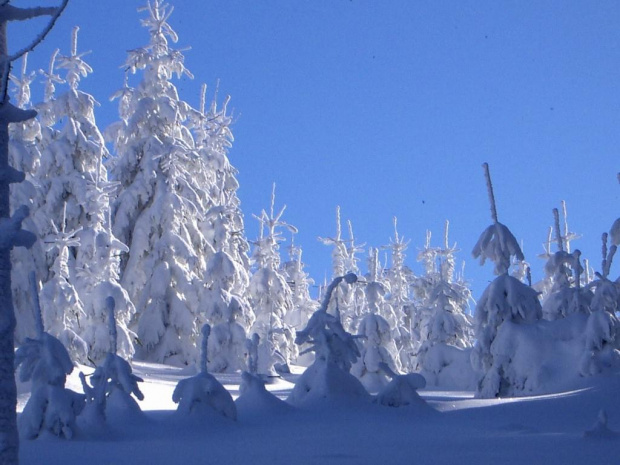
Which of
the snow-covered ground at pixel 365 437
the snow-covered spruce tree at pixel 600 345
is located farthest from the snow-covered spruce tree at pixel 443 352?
the snow-covered ground at pixel 365 437

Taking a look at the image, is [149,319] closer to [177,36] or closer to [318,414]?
[177,36]

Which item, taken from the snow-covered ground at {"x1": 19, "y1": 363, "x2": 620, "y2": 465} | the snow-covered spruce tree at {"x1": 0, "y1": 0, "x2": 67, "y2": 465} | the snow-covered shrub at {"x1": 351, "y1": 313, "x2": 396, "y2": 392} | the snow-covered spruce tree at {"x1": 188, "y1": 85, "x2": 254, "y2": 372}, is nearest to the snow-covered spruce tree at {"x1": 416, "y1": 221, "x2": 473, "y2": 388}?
the snow-covered shrub at {"x1": 351, "y1": 313, "x2": 396, "y2": 392}

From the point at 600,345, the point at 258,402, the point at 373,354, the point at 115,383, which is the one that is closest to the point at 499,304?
the point at 600,345

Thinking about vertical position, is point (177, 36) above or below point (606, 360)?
above

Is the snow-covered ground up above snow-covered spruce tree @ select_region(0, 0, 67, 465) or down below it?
below

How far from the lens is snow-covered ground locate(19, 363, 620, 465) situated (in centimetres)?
766

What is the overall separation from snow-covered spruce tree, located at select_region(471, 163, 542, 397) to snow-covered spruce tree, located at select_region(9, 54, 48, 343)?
1398 cm

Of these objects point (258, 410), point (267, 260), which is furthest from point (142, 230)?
point (258, 410)

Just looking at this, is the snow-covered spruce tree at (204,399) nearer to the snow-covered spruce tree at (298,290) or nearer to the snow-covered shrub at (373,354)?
the snow-covered shrub at (373,354)

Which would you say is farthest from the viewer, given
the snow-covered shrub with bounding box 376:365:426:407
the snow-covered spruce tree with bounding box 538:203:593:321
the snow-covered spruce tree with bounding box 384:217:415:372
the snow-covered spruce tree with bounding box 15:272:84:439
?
the snow-covered spruce tree with bounding box 384:217:415:372

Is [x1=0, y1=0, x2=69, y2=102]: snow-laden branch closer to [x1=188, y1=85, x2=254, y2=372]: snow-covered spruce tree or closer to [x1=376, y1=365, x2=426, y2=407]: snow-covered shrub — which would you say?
[x1=376, y1=365, x2=426, y2=407]: snow-covered shrub

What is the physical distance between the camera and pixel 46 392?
374 inches

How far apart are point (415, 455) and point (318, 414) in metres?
4.49

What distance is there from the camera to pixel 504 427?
405 inches
